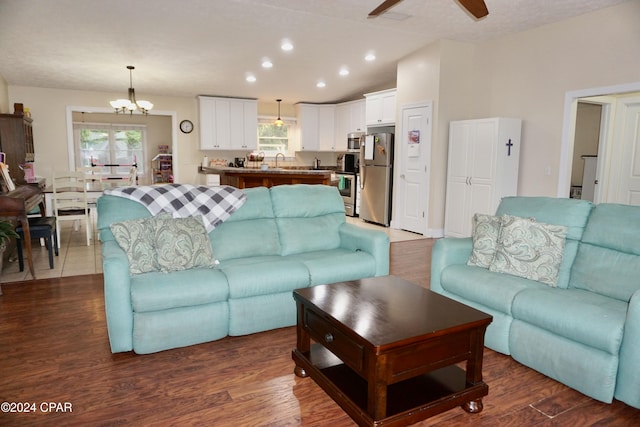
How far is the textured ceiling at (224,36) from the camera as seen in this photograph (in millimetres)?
4762

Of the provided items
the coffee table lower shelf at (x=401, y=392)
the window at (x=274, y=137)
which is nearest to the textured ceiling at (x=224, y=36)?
the window at (x=274, y=137)

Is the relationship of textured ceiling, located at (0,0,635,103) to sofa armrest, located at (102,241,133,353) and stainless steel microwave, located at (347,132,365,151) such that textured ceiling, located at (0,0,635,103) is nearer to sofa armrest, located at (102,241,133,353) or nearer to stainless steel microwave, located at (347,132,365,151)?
stainless steel microwave, located at (347,132,365,151)

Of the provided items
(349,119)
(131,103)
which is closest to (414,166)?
(349,119)

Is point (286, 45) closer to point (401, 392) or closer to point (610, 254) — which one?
point (610, 254)

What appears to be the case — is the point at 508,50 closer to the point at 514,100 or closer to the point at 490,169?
the point at 514,100

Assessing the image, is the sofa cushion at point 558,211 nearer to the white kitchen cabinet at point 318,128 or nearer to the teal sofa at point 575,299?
the teal sofa at point 575,299

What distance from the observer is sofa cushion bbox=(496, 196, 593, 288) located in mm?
2695

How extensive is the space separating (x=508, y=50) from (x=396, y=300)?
5.07 meters

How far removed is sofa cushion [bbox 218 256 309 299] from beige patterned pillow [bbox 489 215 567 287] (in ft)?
4.38

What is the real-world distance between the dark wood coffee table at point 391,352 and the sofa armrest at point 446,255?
75 cm

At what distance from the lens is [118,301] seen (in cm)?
237

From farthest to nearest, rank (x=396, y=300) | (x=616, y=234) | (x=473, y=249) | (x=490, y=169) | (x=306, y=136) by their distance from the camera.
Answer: (x=306, y=136), (x=490, y=169), (x=473, y=249), (x=616, y=234), (x=396, y=300)

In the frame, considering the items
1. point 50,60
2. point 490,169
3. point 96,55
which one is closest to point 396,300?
point 490,169

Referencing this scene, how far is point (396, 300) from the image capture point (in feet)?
7.08
